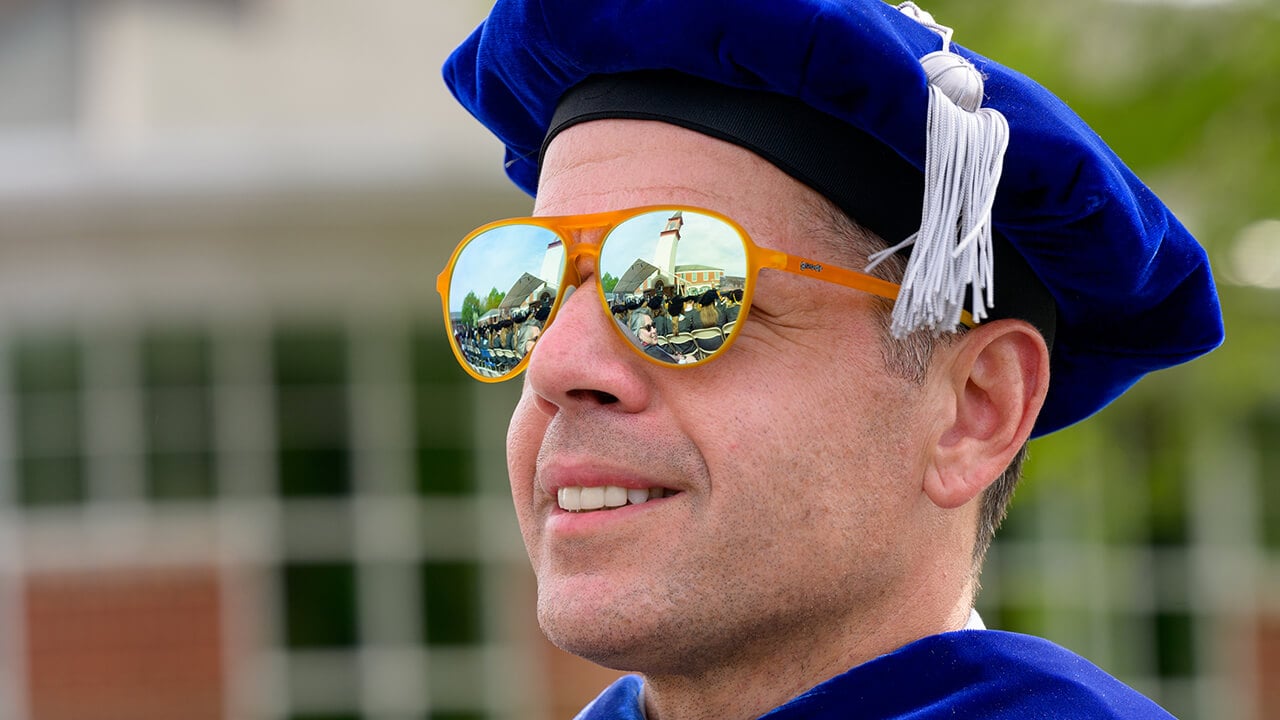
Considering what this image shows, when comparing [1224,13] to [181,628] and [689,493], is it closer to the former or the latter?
[689,493]

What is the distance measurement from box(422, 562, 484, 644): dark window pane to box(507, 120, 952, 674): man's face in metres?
9.08

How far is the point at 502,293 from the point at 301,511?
9182 millimetres

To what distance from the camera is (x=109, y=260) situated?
1096cm

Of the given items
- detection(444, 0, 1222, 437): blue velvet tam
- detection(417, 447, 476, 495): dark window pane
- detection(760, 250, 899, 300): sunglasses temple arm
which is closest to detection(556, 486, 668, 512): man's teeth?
detection(760, 250, 899, 300): sunglasses temple arm

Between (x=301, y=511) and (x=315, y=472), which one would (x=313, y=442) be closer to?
(x=315, y=472)

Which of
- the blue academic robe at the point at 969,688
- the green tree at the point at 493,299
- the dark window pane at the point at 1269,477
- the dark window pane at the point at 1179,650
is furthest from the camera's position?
the dark window pane at the point at 1179,650

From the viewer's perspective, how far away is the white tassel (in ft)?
6.31

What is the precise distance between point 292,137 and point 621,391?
8728 millimetres

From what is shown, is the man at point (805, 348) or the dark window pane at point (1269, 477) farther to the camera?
the dark window pane at point (1269, 477)

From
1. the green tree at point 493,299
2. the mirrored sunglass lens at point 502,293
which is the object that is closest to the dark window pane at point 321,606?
the mirrored sunglass lens at point 502,293

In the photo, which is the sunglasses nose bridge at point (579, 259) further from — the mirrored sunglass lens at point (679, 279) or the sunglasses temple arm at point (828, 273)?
the sunglasses temple arm at point (828, 273)

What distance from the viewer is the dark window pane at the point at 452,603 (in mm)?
10930

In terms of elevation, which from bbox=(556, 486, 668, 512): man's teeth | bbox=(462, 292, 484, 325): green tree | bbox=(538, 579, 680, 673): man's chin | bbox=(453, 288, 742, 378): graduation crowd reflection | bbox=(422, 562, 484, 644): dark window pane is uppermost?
bbox=(462, 292, 484, 325): green tree

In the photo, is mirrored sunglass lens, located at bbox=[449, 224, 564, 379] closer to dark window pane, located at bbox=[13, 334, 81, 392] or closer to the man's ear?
the man's ear
